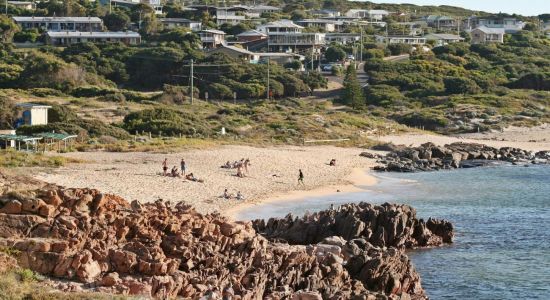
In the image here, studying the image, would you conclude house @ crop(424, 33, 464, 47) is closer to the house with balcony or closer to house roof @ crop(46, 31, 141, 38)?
the house with balcony

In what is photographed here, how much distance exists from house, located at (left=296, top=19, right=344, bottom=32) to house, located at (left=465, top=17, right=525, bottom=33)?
20547 millimetres

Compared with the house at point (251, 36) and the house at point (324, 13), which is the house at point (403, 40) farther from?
the house at point (324, 13)

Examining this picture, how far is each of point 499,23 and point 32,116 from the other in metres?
99.8

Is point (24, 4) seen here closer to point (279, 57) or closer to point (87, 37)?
point (87, 37)

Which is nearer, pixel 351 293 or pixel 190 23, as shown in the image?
pixel 351 293

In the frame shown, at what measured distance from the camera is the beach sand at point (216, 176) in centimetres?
3186

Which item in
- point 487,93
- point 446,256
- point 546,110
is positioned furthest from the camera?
point 487,93

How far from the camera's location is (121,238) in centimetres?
1997

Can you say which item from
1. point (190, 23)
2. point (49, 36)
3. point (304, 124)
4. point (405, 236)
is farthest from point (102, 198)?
point (190, 23)

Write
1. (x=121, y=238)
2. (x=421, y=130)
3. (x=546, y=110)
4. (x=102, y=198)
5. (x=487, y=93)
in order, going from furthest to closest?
(x=487, y=93)
(x=546, y=110)
(x=421, y=130)
(x=102, y=198)
(x=121, y=238)

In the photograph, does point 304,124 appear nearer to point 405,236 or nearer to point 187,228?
point 405,236

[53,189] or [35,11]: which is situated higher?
[35,11]

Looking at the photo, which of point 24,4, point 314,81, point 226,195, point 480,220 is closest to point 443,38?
point 314,81

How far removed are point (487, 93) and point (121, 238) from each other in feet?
219
